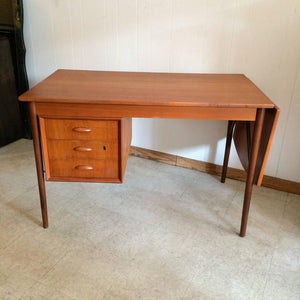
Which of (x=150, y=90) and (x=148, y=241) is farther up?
(x=150, y=90)

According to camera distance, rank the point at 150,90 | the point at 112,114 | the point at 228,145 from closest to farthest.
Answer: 1. the point at 112,114
2. the point at 150,90
3. the point at 228,145

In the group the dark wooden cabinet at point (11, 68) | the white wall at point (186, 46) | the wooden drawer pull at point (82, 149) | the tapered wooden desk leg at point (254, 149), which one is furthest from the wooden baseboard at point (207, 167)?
the dark wooden cabinet at point (11, 68)

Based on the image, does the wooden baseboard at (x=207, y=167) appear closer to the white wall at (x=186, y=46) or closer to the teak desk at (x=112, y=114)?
the white wall at (x=186, y=46)

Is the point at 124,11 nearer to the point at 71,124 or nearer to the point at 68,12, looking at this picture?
the point at 68,12

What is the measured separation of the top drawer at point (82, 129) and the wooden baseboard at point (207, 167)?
38.7 inches

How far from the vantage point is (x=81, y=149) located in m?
1.54

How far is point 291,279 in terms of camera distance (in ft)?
4.62

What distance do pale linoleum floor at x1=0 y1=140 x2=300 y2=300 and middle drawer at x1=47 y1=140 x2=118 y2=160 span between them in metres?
0.44

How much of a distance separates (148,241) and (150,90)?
800 millimetres

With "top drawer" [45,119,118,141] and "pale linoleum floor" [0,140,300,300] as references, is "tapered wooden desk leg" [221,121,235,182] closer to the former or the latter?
"pale linoleum floor" [0,140,300,300]

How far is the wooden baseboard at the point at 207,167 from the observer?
2.08 metres

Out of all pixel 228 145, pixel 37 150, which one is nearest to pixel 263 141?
pixel 228 145

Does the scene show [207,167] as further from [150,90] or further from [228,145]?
[150,90]

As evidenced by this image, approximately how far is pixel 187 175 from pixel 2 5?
81.8 inches
